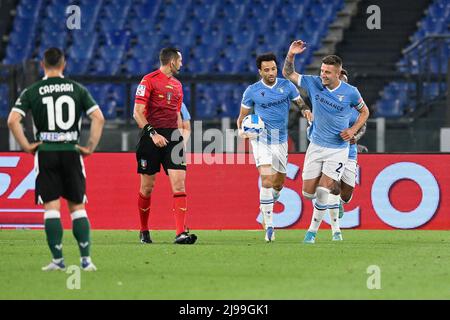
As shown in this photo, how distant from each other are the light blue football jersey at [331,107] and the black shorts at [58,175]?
12.9ft

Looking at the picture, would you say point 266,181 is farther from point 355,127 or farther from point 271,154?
point 355,127

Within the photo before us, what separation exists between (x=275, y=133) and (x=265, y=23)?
11.7 m

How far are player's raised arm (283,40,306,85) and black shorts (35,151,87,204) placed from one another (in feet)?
11.5

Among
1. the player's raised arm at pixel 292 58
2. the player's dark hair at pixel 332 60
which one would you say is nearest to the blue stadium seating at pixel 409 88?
the player's dark hair at pixel 332 60

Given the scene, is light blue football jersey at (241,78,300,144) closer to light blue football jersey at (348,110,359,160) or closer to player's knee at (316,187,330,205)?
light blue football jersey at (348,110,359,160)

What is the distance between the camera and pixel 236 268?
10.6 m

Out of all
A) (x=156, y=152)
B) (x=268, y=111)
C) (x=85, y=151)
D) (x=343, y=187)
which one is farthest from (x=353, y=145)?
(x=85, y=151)

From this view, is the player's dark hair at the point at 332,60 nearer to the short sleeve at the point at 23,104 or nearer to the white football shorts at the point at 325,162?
the white football shorts at the point at 325,162

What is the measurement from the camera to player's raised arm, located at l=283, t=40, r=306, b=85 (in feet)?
41.8

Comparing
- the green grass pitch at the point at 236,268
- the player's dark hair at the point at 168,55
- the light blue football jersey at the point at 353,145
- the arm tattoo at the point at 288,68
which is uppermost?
the player's dark hair at the point at 168,55

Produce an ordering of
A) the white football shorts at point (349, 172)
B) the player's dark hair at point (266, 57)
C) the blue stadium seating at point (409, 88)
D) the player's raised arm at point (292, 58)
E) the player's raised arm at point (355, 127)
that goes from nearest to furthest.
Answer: the player's raised arm at point (292, 58)
the player's raised arm at point (355, 127)
the player's dark hair at point (266, 57)
the white football shorts at point (349, 172)
the blue stadium seating at point (409, 88)

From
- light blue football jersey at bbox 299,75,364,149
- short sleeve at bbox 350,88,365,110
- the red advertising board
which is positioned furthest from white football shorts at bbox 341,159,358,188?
the red advertising board

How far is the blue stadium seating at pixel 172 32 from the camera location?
985 inches

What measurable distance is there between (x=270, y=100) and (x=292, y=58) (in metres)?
1.17
